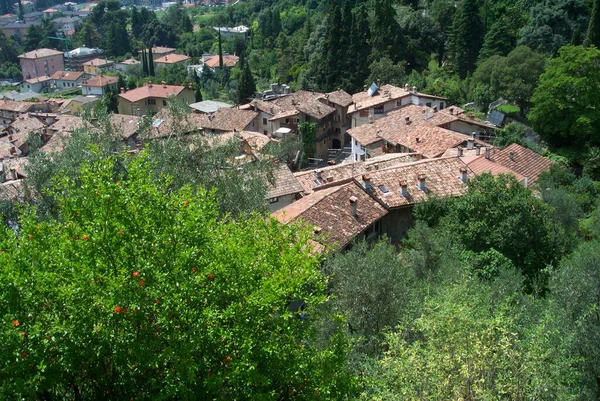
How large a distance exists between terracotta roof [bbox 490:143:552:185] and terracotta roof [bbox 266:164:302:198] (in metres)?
10.4

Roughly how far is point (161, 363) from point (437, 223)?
17.5 meters

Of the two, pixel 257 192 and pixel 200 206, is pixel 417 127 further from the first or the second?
pixel 200 206

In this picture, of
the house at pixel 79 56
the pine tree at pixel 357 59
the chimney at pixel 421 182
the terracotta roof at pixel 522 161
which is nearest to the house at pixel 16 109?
the pine tree at pixel 357 59

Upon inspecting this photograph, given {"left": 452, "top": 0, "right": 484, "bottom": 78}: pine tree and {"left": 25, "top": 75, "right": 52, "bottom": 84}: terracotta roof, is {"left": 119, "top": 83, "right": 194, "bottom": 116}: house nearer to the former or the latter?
{"left": 452, "top": 0, "right": 484, "bottom": 78}: pine tree

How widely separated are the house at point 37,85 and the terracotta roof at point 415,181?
93.8m

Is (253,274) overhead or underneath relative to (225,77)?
overhead

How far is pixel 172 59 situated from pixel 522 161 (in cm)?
8766

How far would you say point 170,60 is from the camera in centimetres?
10831

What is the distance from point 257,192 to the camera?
1905 centimetres

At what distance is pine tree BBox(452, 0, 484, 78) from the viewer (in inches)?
2229

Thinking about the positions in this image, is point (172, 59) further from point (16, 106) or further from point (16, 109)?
point (16, 109)

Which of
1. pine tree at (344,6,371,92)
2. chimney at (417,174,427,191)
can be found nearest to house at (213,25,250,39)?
pine tree at (344,6,371,92)

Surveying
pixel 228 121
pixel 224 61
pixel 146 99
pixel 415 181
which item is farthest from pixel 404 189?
pixel 224 61

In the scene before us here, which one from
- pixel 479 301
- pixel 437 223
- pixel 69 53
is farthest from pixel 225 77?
pixel 479 301
